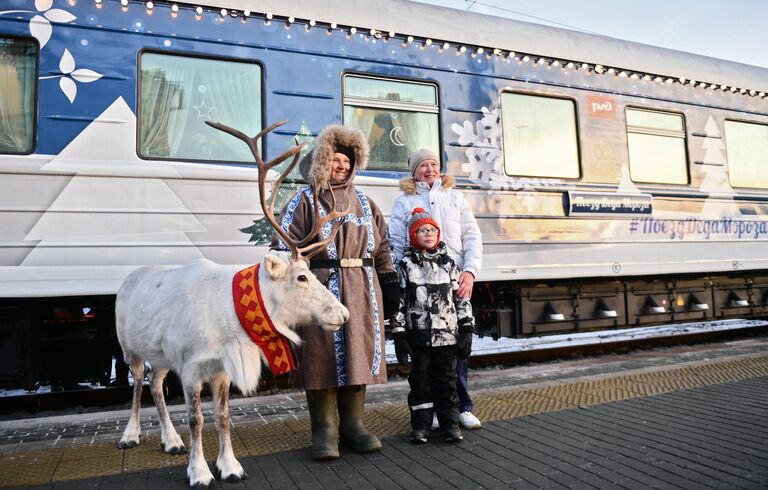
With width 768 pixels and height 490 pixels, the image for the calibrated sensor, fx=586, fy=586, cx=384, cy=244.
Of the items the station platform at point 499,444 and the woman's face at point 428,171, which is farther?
the woman's face at point 428,171

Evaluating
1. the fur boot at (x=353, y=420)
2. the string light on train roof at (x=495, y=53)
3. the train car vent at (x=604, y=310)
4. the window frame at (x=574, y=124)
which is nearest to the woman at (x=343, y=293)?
the fur boot at (x=353, y=420)

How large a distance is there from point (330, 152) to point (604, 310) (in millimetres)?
4465

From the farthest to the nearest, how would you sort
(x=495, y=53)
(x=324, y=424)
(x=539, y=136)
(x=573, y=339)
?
(x=573, y=339)
(x=539, y=136)
(x=495, y=53)
(x=324, y=424)

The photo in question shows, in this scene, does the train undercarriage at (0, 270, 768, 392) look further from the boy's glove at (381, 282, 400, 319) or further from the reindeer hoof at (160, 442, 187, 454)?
the boy's glove at (381, 282, 400, 319)

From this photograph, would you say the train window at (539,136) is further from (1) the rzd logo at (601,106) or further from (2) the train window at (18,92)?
(2) the train window at (18,92)

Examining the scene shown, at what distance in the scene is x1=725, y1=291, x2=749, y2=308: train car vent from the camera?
7.79 meters

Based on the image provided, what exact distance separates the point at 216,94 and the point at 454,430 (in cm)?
324

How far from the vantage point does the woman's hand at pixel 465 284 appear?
3893 mm

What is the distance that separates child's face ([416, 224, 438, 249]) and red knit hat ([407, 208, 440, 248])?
0.02 metres

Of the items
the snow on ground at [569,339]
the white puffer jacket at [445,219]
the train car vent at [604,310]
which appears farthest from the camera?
the snow on ground at [569,339]

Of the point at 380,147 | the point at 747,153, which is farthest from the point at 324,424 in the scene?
the point at 747,153

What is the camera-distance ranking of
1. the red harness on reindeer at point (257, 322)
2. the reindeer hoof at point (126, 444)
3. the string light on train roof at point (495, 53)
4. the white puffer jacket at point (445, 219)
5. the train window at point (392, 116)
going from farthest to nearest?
the train window at point (392, 116) → the string light on train roof at point (495, 53) → the white puffer jacket at point (445, 219) → the reindeer hoof at point (126, 444) → the red harness on reindeer at point (257, 322)

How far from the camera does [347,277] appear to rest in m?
3.59

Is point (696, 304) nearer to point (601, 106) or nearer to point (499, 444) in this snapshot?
point (601, 106)
